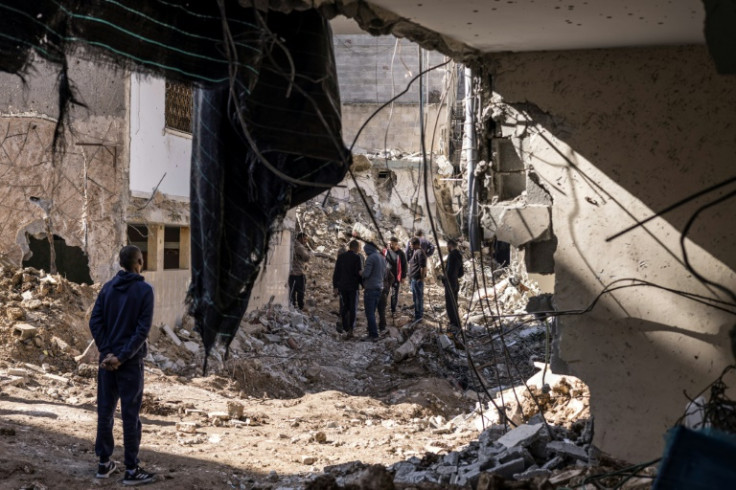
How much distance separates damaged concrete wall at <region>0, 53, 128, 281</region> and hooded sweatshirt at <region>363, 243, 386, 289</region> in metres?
4.47

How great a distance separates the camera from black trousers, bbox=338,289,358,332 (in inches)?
569

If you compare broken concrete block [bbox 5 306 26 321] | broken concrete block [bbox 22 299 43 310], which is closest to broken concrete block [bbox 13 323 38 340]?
broken concrete block [bbox 5 306 26 321]

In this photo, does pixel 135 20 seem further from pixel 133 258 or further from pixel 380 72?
pixel 380 72

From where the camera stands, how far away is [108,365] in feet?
18.7

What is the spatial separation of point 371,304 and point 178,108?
447cm

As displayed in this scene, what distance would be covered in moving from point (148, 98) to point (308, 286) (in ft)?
27.7

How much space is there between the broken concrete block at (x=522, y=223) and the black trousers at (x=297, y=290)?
1096 centimetres

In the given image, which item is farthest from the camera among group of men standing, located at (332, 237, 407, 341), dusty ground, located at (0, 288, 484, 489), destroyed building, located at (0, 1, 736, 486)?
group of men standing, located at (332, 237, 407, 341)

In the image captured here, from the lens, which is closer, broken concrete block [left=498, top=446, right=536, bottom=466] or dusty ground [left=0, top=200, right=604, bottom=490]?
broken concrete block [left=498, top=446, right=536, bottom=466]

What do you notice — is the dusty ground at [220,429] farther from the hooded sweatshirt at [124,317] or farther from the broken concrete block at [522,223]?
the broken concrete block at [522,223]

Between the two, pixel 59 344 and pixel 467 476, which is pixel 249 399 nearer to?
pixel 59 344

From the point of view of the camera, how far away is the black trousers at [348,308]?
47.4ft

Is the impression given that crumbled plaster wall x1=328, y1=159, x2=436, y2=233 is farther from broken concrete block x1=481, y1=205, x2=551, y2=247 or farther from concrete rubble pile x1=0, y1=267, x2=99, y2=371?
broken concrete block x1=481, y1=205, x2=551, y2=247

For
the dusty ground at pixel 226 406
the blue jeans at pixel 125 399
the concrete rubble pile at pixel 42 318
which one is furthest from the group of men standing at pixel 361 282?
the blue jeans at pixel 125 399
